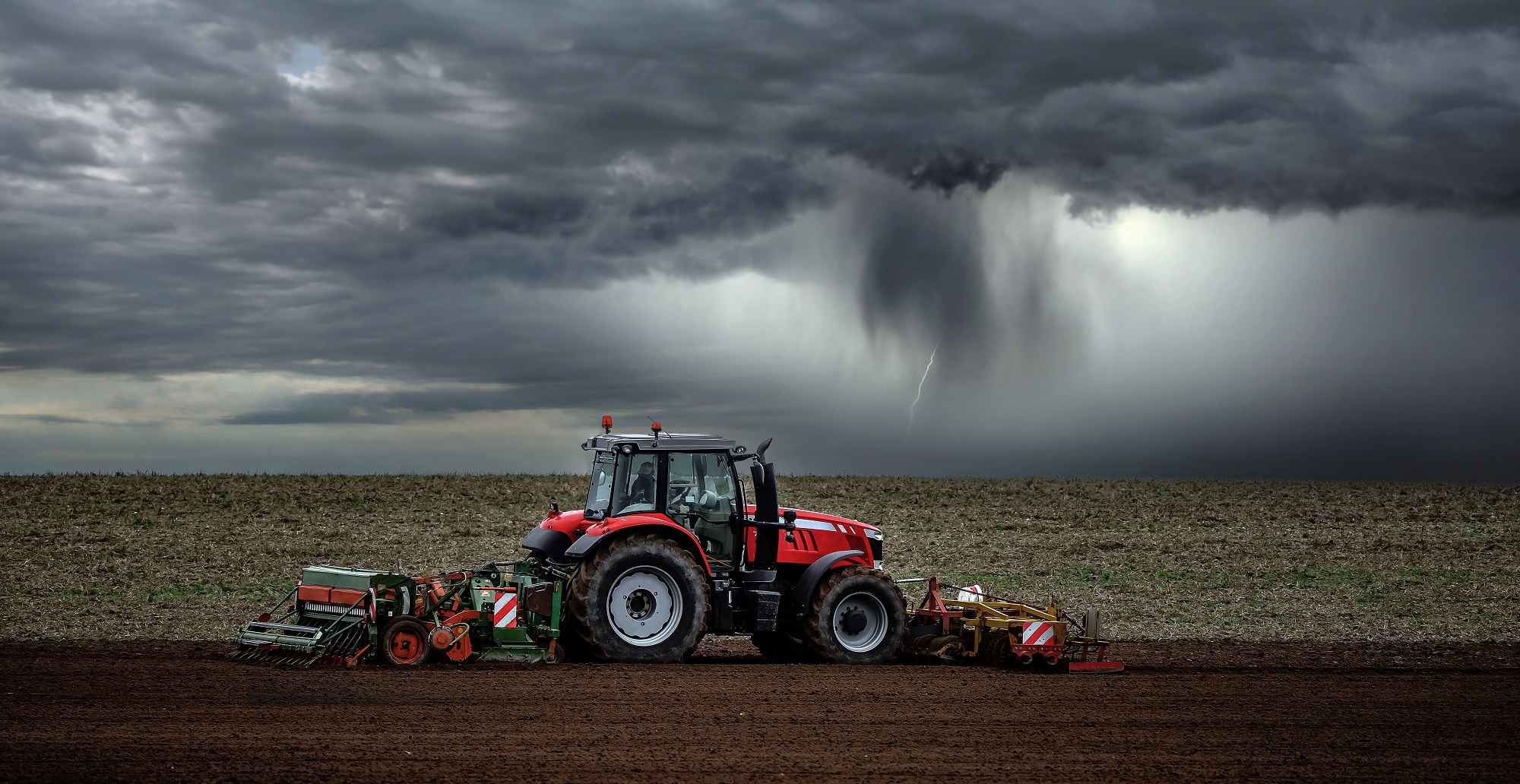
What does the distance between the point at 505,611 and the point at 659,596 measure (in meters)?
1.55

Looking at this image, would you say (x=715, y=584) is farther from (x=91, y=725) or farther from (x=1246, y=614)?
(x=1246, y=614)

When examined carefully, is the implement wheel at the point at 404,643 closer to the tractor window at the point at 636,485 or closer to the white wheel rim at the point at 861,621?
the tractor window at the point at 636,485

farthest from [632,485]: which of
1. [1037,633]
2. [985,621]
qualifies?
[1037,633]

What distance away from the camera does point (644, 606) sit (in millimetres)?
12258

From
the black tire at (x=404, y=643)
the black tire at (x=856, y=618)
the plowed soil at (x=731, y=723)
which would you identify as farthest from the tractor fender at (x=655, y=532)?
the black tire at (x=404, y=643)

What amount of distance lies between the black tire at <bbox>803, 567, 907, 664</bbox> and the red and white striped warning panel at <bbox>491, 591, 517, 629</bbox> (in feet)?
9.96

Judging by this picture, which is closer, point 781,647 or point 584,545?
point 584,545

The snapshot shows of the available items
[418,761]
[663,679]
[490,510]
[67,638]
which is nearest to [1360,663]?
[663,679]

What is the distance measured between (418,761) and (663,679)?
3473 mm

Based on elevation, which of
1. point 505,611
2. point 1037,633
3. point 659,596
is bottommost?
point 1037,633

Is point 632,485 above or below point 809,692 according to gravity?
above

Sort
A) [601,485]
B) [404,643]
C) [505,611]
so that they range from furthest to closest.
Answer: [601,485] → [505,611] → [404,643]

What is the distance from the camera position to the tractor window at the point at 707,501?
12.7 m

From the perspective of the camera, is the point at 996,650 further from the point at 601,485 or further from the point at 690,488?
the point at 601,485
